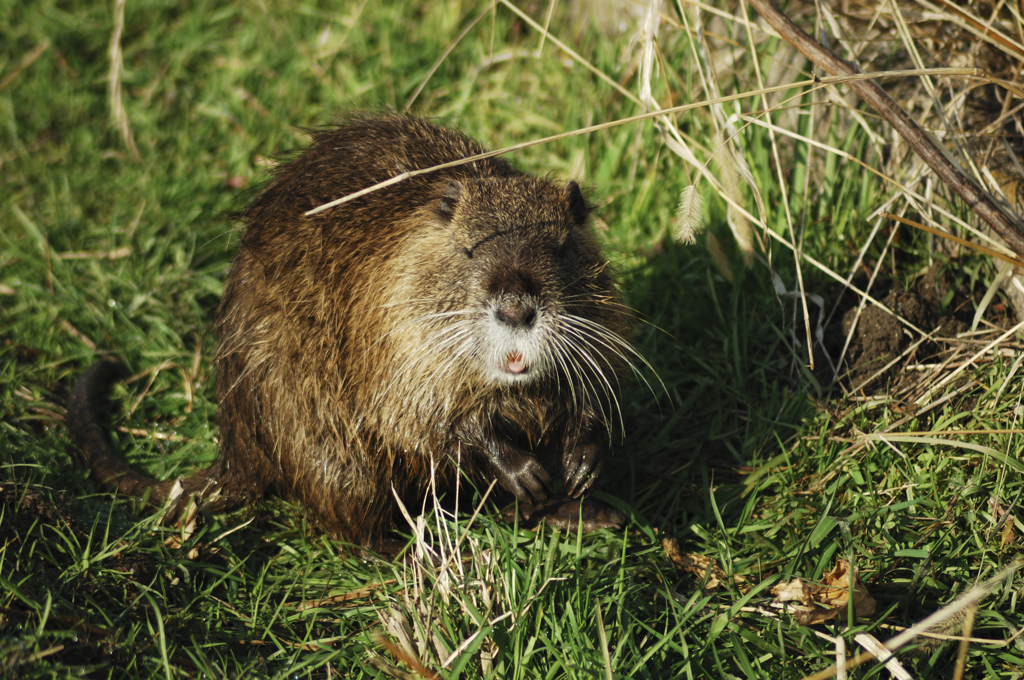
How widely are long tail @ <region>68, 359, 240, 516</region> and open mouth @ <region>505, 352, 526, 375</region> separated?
1.13 m

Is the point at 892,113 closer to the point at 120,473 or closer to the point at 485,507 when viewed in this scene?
the point at 485,507

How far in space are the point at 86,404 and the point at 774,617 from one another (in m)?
2.37

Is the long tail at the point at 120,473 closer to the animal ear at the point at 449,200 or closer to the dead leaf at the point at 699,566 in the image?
the animal ear at the point at 449,200

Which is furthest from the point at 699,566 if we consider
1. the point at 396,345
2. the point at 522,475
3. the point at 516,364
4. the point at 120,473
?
the point at 120,473

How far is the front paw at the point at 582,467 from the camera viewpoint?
2545 mm

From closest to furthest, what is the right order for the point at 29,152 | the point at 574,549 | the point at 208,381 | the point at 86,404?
1. the point at 574,549
2. the point at 86,404
3. the point at 208,381
4. the point at 29,152

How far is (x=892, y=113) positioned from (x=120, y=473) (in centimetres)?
255

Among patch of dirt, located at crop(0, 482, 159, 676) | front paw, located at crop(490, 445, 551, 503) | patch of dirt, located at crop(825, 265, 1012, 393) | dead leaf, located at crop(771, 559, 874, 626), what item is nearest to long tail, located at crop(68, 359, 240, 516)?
patch of dirt, located at crop(0, 482, 159, 676)

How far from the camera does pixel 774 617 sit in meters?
2.17

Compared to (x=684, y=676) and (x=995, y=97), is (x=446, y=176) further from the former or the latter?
(x=995, y=97)

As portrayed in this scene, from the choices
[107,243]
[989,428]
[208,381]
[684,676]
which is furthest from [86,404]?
[989,428]

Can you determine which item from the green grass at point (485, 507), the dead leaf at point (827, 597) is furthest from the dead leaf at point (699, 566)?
the dead leaf at point (827, 597)

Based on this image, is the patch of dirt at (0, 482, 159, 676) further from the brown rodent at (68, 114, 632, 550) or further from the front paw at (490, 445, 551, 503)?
the front paw at (490, 445, 551, 503)

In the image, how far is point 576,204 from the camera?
2.59 meters
